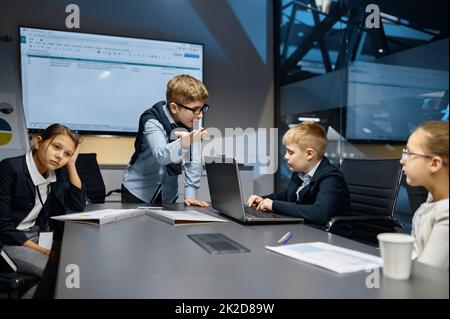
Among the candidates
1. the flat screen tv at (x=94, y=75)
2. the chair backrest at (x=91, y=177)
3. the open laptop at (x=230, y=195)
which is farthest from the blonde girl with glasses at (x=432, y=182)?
the flat screen tv at (x=94, y=75)

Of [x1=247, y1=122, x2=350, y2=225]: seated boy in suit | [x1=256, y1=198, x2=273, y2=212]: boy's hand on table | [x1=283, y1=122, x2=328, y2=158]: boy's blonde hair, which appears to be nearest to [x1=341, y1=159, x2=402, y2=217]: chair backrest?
[x1=247, y1=122, x2=350, y2=225]: seated boy in suit

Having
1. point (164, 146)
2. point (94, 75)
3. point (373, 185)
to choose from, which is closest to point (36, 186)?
point (164, 146)

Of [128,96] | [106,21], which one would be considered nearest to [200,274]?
[128,96]

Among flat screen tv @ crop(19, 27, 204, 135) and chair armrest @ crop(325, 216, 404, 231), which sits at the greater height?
flat screen tv @ crop(19, 27, 204, 135)

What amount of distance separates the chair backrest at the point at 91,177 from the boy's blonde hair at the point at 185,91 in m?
1.33

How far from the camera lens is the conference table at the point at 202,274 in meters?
0.67

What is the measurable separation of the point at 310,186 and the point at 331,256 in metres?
0.84

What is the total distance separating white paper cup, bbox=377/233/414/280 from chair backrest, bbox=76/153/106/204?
2644mm

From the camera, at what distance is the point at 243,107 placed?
3975 millimetres

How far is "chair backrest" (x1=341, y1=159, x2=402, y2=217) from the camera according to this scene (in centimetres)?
186

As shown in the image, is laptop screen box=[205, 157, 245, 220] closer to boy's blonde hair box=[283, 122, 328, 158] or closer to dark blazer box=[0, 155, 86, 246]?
boy's blonde hair box=[283, 122, 328, 158]
